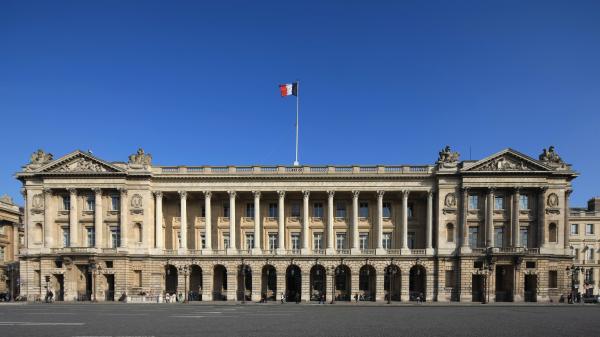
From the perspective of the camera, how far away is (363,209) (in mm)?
71375

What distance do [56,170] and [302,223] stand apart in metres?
33.6

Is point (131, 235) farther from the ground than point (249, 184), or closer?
closer

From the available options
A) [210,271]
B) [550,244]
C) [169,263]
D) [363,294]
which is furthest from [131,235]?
[550,244]

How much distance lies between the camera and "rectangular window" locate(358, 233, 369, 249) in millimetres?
70250

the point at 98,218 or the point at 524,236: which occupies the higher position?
the point at 98,218

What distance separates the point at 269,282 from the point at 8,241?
5011 cm

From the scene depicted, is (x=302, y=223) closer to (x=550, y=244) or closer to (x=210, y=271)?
(x=210, y=271)

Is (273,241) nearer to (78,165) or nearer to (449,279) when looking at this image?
(449,279)

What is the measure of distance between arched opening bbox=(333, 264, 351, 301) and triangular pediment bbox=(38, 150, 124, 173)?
106 ft

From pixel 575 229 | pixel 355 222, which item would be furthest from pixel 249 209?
Result: pixel 575 229

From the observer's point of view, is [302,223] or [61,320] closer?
[61,320]

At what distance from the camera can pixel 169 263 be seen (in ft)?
223

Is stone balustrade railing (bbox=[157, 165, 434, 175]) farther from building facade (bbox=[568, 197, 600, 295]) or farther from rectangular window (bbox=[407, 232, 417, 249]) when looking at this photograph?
building facade (bbox=[568, 197, 600, 295])

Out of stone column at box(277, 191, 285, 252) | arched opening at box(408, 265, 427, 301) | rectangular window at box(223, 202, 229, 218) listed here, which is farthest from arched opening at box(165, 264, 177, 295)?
arched opening at box(408, 265, 427, 301)
